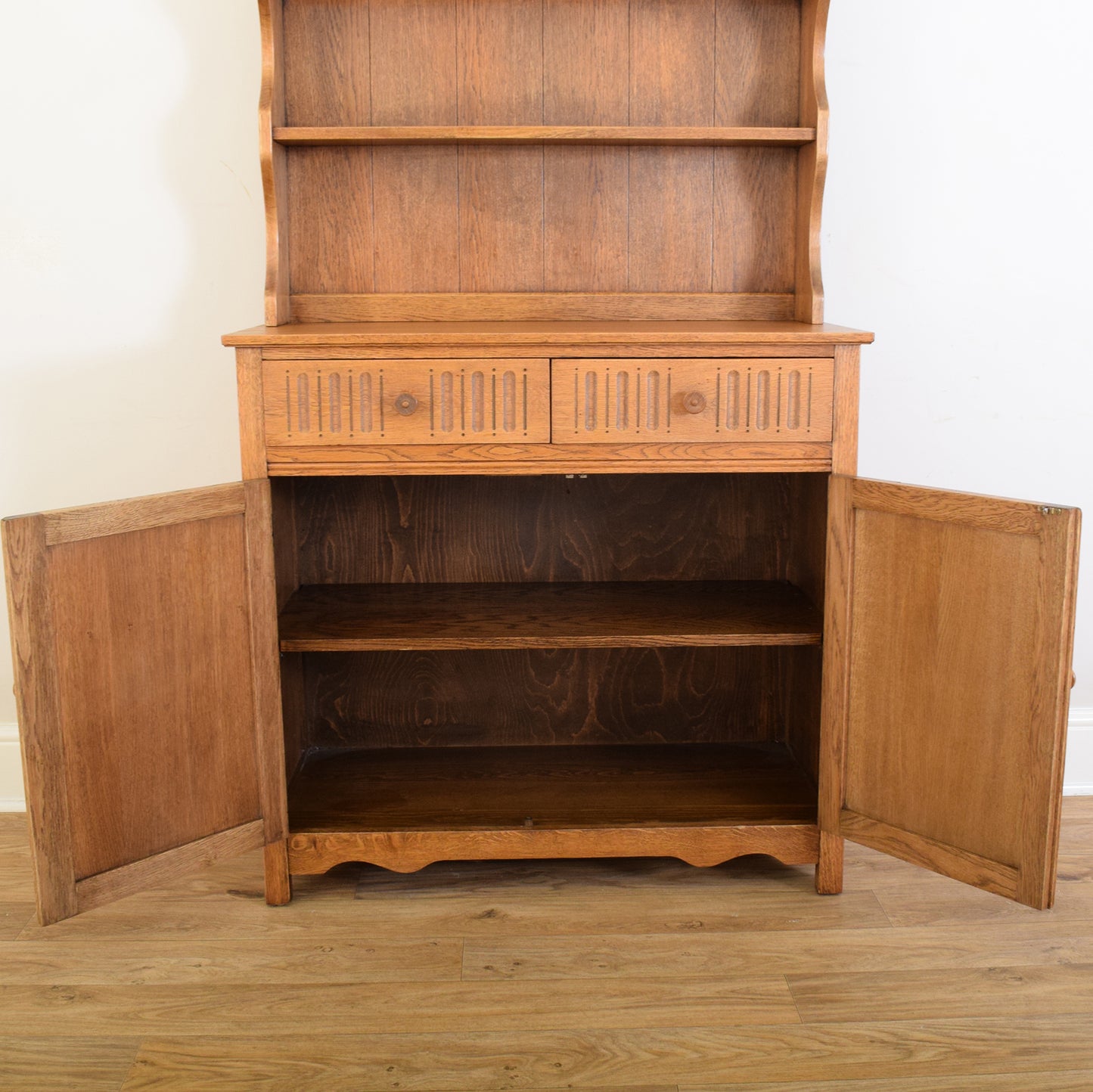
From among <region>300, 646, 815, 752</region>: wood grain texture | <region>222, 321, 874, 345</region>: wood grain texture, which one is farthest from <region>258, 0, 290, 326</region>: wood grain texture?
<region>300, 646, 815, 752</region>: wood grain texture

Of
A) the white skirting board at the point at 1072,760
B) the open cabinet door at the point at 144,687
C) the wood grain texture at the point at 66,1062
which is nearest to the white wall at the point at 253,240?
the white skirting board at the point at 1072,760

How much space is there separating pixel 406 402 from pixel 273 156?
65 cm

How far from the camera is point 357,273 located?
7.95 ft

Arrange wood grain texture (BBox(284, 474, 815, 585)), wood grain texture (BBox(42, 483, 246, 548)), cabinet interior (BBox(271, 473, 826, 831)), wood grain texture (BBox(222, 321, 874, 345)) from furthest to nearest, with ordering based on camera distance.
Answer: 1. wood grain texture (BBox(284, 474, 815, 585))
2. cabinet interior (BBox(271, 473, 826, 831))
3. wood grain texture (BBox(222, 321, 874, 345))
4. wood grain texture (BBox(42, 483, 246, 548))

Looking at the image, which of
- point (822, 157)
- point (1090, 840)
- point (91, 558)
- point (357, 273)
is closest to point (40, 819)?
point (91, 558)

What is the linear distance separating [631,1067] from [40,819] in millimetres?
999

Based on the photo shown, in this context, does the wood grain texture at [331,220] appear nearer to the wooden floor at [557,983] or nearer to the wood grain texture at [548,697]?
the wood grain texture at [548,697]

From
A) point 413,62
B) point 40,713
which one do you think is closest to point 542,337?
point 413,62

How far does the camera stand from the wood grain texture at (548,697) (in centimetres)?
259

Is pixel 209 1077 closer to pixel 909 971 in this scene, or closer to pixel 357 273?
pixel 909 971

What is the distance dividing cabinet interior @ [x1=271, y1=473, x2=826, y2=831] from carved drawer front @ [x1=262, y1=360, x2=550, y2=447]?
0.31 metres

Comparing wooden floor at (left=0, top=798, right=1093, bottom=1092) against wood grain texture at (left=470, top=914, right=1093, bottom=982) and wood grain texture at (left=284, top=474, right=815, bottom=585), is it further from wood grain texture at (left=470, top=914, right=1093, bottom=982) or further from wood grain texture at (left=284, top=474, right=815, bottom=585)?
wood grain texture at (left=284, top=474, right=815, bottom=585)

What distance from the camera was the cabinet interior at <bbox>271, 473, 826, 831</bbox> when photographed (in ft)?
7.72

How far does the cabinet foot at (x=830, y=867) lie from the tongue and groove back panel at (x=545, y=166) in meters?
1.06
